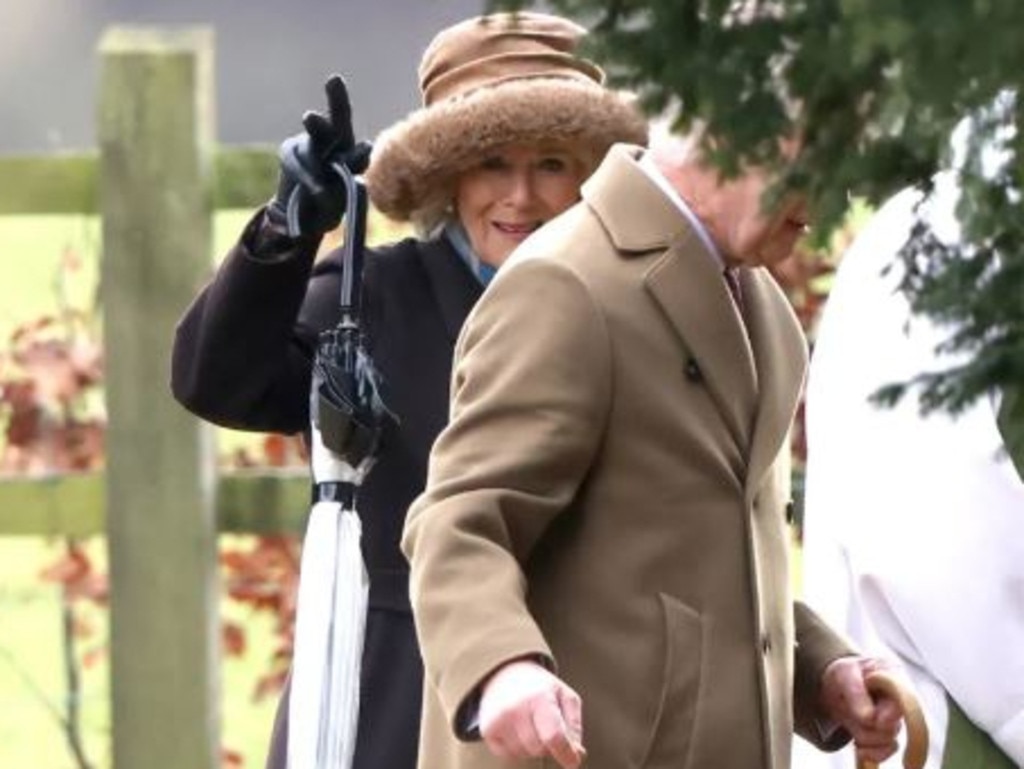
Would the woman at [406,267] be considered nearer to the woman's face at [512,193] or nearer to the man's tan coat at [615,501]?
the woman's face at [512,193]

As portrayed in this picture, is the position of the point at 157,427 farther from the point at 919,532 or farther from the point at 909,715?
the point at 909,715

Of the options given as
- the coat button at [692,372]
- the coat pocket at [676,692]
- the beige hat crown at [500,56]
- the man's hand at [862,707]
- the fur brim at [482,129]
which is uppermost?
the beige hat crown at [500,56]

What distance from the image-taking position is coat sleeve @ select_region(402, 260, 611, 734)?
3.98m

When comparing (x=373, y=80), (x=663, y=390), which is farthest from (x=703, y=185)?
(x=373, y=80)

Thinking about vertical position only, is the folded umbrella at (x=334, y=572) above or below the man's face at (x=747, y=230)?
below

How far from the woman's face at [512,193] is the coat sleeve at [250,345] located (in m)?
0.26

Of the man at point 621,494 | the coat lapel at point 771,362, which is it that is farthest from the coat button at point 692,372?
the coat lapel at point 771,362

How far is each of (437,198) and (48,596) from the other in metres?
2.09

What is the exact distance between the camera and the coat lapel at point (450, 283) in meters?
5.06

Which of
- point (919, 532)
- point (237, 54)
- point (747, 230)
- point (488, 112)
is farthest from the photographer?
point (237, 54)

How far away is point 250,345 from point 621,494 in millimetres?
1045

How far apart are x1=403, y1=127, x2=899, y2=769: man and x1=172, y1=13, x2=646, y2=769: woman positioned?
68 cm

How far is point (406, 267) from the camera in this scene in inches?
203

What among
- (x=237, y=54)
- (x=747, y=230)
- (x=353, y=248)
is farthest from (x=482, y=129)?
(x=237, y=54)
